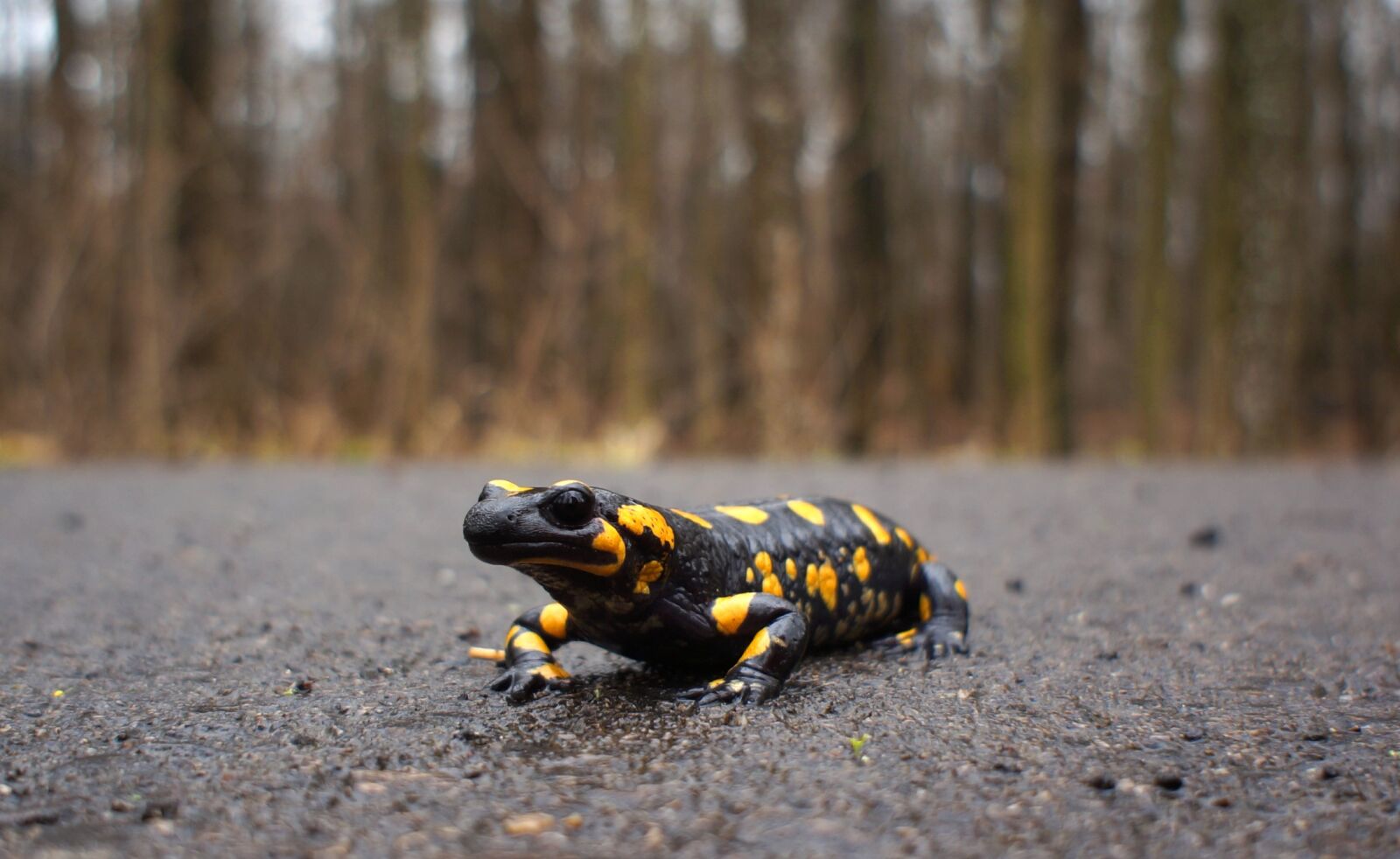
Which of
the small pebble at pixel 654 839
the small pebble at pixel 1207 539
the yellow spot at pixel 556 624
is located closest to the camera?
the small pebble at pixel 654 839

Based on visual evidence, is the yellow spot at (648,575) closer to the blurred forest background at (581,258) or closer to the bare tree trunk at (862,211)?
the blurred forest background at (581,258)

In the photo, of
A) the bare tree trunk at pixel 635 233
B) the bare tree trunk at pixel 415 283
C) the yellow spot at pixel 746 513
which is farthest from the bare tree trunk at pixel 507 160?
the yellow spot at pixel 746 513

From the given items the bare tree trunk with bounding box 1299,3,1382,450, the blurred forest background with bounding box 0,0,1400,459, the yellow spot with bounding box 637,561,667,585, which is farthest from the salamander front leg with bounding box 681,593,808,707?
the bare tree trunk with bounding box 1299,3,1382,450

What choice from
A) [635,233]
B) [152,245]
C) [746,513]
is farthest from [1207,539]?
[152,245]

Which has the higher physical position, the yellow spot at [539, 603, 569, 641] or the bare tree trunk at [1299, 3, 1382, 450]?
the bare tree trunk at [1299, 3, 1382, 450]

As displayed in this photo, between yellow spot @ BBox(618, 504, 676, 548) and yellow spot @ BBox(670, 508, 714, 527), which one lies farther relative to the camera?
yellow spot @ BBox(670, 508, 714, 527)

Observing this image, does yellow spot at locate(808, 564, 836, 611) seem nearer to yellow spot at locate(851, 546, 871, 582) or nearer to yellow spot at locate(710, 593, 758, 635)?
yellow spot at locate(851, 546, 871, 582)

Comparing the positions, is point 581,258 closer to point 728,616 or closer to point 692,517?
point 692,517

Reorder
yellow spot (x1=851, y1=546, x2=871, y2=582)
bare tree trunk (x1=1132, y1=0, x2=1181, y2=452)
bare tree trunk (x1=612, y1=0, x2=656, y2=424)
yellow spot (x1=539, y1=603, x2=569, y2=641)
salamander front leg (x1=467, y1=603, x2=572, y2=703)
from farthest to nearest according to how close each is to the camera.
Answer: bare tree trunk (x1=1132, y1=0, x2=1181, y2=452), bare tree trunk (x1=612, y1=0, x2=656, y2=424), yellow spot (x1=851, y1=546, x2=871, y2=582), yellow spot (x1=539, y1=603, x2=569, y2=641), salamander front leg (x1=467, y1=603, x2=572, y2=703)
